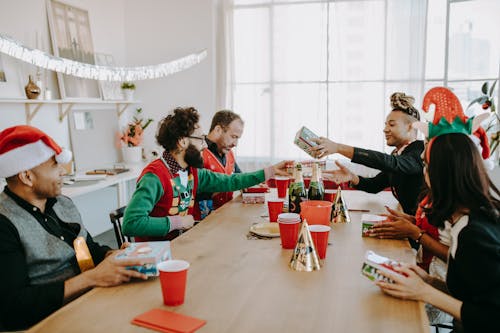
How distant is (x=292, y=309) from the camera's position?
4.08 feet

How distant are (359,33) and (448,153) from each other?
149 inches

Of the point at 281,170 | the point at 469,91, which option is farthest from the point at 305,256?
the point at 469,91

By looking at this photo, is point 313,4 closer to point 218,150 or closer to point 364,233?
point 218,150

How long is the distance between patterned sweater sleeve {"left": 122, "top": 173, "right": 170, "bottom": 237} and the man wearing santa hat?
7.8 inches

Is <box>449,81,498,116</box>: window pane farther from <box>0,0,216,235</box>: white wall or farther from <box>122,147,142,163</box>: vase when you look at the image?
<box>122,147,142,163</box>: vase

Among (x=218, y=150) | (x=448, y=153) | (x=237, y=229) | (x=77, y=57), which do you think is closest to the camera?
(x=448, y=153)

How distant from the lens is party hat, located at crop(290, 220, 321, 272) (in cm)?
153

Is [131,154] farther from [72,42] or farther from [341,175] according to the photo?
[341,175]

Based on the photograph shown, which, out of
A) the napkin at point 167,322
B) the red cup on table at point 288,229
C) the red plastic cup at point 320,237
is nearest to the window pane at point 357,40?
the red cup on table at point 288,229

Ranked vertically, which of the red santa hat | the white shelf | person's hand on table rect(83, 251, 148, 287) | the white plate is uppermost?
the white shelf

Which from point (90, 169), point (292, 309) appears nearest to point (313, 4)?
point (90, 169)

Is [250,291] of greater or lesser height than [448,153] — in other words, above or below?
below

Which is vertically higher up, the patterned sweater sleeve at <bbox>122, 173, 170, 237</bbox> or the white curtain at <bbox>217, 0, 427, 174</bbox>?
the white curtain at <bbox>217, 0, 427, 174</bbox>

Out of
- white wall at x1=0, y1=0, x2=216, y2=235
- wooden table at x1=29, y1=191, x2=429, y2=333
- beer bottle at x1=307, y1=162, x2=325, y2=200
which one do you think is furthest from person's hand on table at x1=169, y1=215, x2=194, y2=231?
white wall at x1=0, y1=0, x2=216, y2=235
